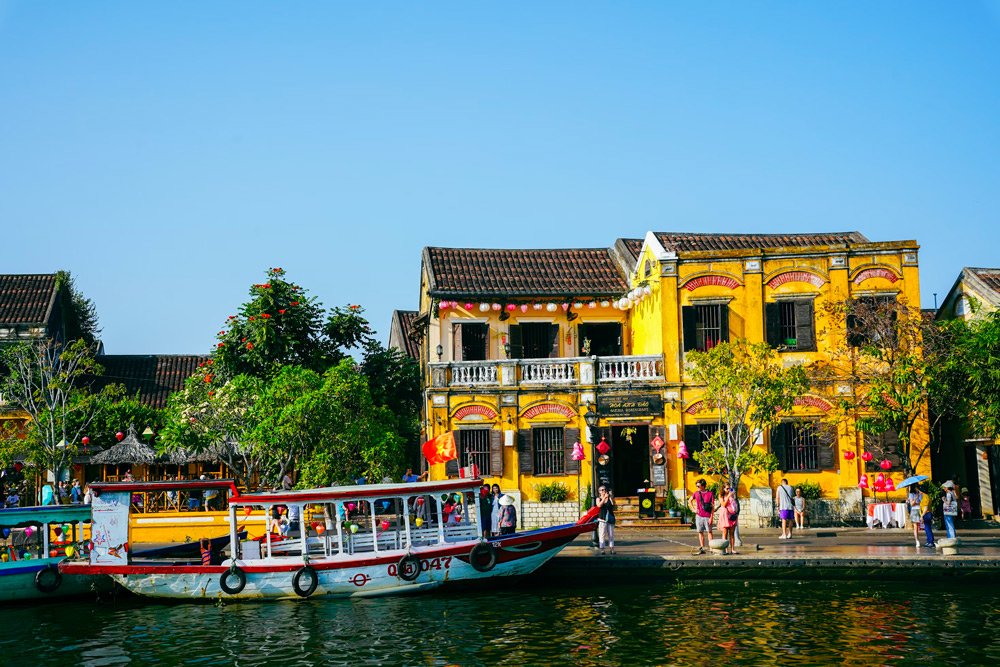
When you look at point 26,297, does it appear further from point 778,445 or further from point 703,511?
point 778,445

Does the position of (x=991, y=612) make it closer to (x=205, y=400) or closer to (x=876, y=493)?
(x=876, y=493)

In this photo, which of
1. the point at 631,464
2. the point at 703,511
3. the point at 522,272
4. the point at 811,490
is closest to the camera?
the point at 703,511

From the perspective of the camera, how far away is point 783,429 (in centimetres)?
2906

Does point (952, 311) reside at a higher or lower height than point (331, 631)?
higher

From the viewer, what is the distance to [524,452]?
30.2 m

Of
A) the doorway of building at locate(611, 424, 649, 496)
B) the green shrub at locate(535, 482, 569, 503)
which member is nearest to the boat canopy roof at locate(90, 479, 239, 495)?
the green shrub at locate(535, 482, 569, 503)

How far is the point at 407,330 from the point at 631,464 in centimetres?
1504

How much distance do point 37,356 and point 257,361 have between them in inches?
283

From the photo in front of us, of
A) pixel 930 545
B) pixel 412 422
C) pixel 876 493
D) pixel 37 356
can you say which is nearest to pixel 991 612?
pixel 930 545

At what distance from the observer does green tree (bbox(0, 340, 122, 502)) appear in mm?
30797

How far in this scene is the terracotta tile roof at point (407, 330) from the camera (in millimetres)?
41750

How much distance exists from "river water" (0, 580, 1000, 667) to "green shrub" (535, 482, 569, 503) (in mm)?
8122

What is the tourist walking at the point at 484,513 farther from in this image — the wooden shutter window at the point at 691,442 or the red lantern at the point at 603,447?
the wooden shutter window at the point at 691,442

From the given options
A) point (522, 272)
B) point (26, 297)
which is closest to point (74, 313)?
point (26, 297)
